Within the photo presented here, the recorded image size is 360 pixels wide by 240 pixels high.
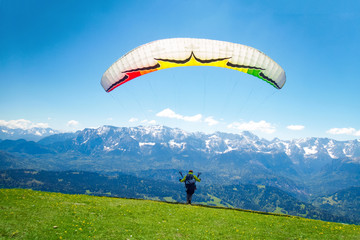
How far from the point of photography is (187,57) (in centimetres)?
2072

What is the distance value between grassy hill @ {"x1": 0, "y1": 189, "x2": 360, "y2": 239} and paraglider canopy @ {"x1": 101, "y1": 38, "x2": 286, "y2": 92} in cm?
1395

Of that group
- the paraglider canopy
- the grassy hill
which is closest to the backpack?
the grassy hill

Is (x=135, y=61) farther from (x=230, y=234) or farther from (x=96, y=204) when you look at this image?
(x=230, y=234)

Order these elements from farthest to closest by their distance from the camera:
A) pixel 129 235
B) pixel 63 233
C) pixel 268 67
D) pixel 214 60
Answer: pixel 268 67 < pixel 214 60 < pixel 129 235 < pixel 63 233

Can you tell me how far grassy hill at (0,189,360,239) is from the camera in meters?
12.4

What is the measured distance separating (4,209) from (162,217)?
11.5 m

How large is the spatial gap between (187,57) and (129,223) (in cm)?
1615

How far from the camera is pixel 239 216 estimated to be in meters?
19.3

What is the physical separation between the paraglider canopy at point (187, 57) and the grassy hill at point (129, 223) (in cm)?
1395

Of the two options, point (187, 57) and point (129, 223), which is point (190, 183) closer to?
point (129, 223)

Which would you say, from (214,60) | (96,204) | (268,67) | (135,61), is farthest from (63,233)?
(268,67)

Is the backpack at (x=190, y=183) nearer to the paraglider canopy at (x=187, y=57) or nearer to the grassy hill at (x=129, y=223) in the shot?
the grassy hill at (x=129, y=223)

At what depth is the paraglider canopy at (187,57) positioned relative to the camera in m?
20.7

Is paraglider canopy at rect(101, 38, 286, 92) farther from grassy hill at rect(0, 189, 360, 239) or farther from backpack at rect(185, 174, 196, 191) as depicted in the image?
grassy hill at rect(0, 189, 360, 239)
